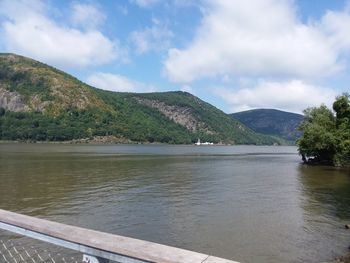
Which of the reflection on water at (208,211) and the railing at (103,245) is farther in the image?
the reflection on water at (208,211)

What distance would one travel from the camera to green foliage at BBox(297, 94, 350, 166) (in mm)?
76625

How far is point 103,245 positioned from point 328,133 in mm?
80201

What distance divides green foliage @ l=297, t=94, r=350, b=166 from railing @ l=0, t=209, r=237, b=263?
78.4 m

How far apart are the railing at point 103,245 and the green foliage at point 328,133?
78398 millimetres

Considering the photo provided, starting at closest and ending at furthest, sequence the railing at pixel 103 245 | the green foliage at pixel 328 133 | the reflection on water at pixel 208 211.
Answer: the railing at pixel 103 245, the reflection on water at pixel 208 211, the green foliage at pixel 328 133

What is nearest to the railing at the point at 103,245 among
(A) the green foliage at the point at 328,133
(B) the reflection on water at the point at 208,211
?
(B) the reflection on water at the point at 208,211

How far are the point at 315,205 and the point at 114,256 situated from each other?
30.6 meters

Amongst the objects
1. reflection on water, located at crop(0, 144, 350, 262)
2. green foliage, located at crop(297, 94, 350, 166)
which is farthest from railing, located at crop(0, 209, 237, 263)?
green foliage, located at crop(297, 94, 350, 166)

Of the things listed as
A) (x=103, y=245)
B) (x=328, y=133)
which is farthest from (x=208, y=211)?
(x=328, y=133)

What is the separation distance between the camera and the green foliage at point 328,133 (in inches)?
3017

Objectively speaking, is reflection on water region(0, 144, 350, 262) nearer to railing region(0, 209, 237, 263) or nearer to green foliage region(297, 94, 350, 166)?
railing region(0, 209, 237, 263)

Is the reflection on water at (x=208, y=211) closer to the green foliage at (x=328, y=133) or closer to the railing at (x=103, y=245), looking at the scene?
the railing at (x=103, y=245)

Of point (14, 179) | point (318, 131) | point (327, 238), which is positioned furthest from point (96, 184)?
point (318, 131)

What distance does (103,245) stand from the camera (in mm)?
4629
